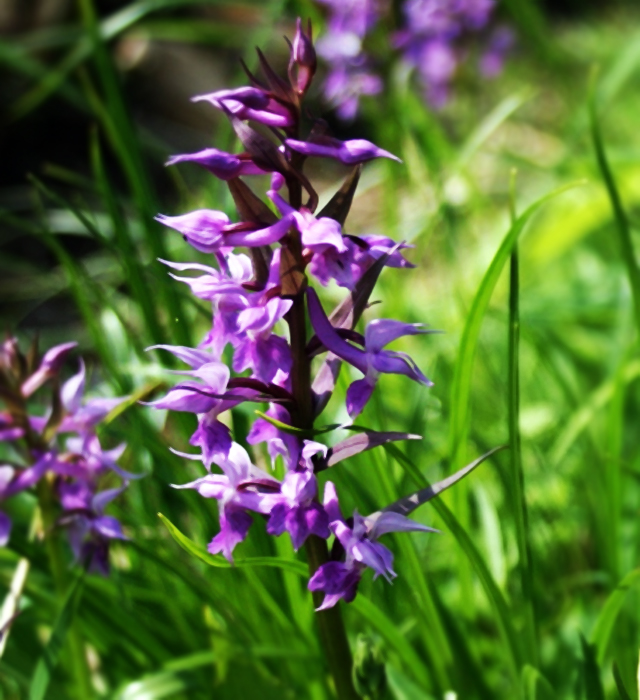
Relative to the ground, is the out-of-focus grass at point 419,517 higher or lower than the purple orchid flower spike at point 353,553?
lower

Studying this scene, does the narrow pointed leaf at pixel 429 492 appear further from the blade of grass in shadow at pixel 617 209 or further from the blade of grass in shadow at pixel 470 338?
the blade of grass in shadow at pixel 617 209

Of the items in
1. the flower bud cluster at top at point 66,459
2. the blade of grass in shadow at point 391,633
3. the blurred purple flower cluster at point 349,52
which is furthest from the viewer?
the blurred purple flower cluster at point 349,52

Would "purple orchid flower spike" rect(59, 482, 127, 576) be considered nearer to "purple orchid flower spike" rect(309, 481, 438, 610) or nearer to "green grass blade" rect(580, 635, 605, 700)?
"purple orchid flower spike" rect(309, 481, 438, 610)

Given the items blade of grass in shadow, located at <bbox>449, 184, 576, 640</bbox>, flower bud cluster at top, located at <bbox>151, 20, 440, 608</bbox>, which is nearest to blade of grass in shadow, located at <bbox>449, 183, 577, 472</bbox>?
blade of grass in shadow, located at <bbox>449, 184, 576, 640</bbox>

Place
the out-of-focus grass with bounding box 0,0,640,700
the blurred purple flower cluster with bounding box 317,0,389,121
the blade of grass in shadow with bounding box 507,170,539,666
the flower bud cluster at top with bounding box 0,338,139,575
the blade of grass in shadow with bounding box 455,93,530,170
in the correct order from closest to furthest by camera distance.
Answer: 1. the blade of grass in shadow with bounding box 507,170,539,666
2. the out-of-focus grass with bounding box 0,0,640,700
3. the flower bud cluster at top with bounding box 0,338,139,575
4. the blade of grass in shadow with bounding box 455,93,530,170
5. the blurred purple flower cluster with bounding box 317,0,389,121

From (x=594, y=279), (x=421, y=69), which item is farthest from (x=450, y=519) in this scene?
(x=421, y=69)

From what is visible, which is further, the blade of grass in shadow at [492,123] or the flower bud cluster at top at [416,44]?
the flower bud cluster at top at [416,44]

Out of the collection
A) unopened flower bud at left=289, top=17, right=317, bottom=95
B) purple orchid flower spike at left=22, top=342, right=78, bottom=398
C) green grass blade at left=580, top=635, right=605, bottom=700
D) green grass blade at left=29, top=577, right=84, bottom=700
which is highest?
unopened flower bud at left=289, top=17, right=317, bottom=95

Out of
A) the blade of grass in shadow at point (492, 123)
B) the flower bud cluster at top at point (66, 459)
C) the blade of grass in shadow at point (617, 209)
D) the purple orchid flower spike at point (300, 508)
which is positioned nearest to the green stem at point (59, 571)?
the flower bud cluster at top at point (66, 459)

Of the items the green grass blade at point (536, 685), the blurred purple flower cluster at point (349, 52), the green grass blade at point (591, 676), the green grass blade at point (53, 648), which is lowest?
the green grass blade at point (591, 676)
